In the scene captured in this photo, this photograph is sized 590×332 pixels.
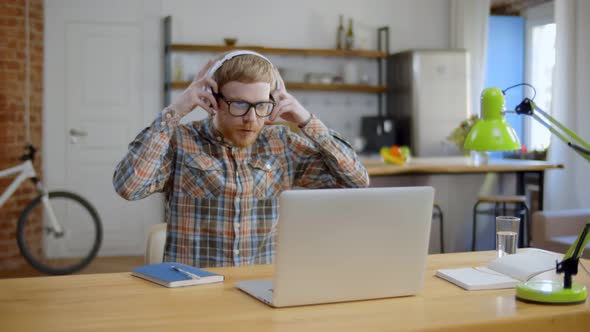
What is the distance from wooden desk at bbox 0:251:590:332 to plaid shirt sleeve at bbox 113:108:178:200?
1.25ft

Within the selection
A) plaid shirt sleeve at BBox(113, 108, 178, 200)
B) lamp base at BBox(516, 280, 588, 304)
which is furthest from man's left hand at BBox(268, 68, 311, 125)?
lamp base at BBox(516, 280, 588, 304)

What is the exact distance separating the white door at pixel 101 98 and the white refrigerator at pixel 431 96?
2416 millimetres

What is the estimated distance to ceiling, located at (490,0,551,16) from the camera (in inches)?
300

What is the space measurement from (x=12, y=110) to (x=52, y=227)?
1.07 meters

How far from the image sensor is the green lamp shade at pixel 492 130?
1.77 m

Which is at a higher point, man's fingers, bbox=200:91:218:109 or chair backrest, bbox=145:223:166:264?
man's fingers, bbox=200:91:218:109

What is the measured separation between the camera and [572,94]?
6.09m

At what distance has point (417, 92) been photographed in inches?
271

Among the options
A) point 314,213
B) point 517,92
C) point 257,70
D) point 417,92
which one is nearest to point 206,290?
point 314,213

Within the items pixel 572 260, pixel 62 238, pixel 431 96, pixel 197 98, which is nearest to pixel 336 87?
pixel 431 96

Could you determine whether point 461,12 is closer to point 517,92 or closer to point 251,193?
point 517,92

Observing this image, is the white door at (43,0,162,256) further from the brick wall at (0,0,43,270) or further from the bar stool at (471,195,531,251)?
the bar stool at (471,195,531,251)

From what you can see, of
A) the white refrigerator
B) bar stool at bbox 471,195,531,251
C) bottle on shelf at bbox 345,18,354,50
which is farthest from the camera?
bottle on shelf at bbox 345,18,354,50

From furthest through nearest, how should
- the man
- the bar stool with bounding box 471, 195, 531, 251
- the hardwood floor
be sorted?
the hardwood floor
the bar stool with bounding box 471, 195, 531, 251
the man
